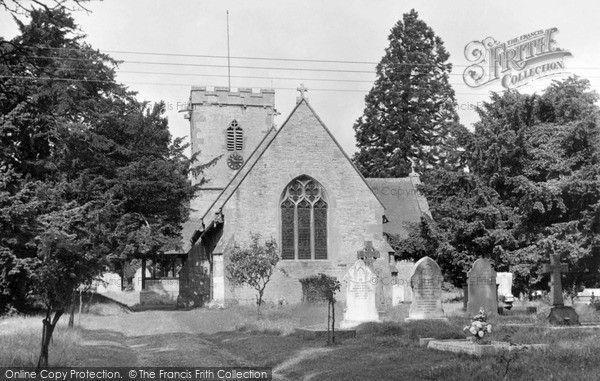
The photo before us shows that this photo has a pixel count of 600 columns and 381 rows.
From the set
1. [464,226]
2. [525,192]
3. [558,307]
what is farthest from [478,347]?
[464,226]

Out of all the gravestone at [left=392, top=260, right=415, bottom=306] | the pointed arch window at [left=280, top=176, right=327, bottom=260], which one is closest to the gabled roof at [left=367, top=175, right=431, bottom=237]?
the gravestone at [left=392, top=260, right=415, bottom=306]

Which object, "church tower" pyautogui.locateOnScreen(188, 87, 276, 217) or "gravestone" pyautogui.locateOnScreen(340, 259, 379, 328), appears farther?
→ "church tower" pyautogui.locateOnScreen(188, 87, 276, 217)

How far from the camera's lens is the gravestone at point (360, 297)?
2411 cm

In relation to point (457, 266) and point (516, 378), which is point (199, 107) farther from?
point (516, 378)

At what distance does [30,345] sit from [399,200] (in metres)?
35.9

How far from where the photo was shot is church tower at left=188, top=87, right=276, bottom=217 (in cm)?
5997

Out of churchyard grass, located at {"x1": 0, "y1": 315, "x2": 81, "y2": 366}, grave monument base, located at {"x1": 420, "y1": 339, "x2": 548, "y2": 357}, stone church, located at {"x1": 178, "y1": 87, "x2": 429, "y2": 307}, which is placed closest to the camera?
grave monument base, located at {"x1": 420, "y1": 339, "x2": 548, "y2": 357}

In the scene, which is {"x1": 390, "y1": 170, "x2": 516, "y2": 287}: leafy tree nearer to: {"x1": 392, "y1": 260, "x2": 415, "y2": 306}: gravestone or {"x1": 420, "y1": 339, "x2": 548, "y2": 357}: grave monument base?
{"x1": 392, "y1": 260, "x2": 415, "y2": 306}: gravestone

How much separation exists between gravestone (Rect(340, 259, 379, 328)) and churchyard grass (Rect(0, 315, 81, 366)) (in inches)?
334

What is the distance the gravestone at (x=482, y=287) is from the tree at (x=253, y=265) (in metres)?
9.81

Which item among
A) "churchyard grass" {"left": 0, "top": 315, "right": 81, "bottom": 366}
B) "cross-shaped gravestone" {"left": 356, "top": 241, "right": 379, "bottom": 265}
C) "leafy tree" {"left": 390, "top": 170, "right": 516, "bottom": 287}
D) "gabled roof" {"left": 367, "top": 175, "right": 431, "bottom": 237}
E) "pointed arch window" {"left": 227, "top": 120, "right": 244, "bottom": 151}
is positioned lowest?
"churchyard grass" {"left": 0, "top": 315, "right": 81, "bottom": 366}

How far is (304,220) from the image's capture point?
40781 millimetres

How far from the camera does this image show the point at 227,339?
2162 cm

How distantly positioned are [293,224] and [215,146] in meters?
21.1
